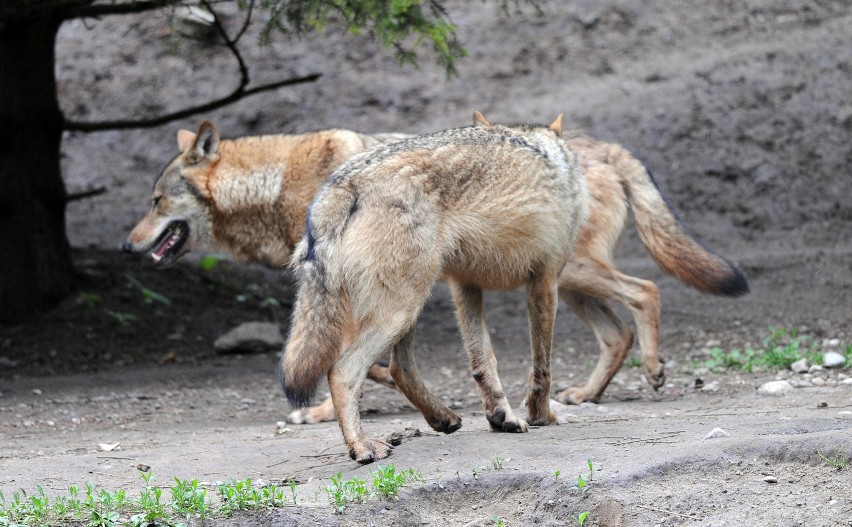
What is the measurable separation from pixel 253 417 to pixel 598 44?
897cm

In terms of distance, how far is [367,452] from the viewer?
4.89m

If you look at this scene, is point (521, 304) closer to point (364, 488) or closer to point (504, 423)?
point (504, 423)

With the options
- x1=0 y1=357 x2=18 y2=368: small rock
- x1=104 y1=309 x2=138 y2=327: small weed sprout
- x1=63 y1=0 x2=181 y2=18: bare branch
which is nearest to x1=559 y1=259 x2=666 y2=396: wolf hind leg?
x1=63 y1=0 x2=181 y2=18: bare branch

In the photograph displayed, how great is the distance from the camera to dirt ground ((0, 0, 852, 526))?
4617mm

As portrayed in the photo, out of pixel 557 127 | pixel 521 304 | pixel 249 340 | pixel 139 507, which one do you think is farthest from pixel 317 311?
pixel 521 304

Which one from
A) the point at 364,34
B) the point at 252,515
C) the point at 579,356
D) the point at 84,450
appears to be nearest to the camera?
the point at 252,515

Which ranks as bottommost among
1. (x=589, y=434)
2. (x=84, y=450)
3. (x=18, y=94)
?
(x=84, y=450)

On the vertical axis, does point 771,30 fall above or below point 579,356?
above

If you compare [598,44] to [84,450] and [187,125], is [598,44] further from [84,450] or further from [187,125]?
[84,450]

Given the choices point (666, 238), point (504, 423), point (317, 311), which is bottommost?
point (504, 423)

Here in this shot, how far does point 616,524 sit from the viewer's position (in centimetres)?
430

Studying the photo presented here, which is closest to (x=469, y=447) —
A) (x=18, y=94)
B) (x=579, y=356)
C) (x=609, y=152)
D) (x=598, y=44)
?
(x=609, y=152)

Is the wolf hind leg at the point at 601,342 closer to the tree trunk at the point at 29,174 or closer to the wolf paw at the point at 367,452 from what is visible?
the wolf paw at the point at 367,452

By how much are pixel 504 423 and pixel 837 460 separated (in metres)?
1.71
